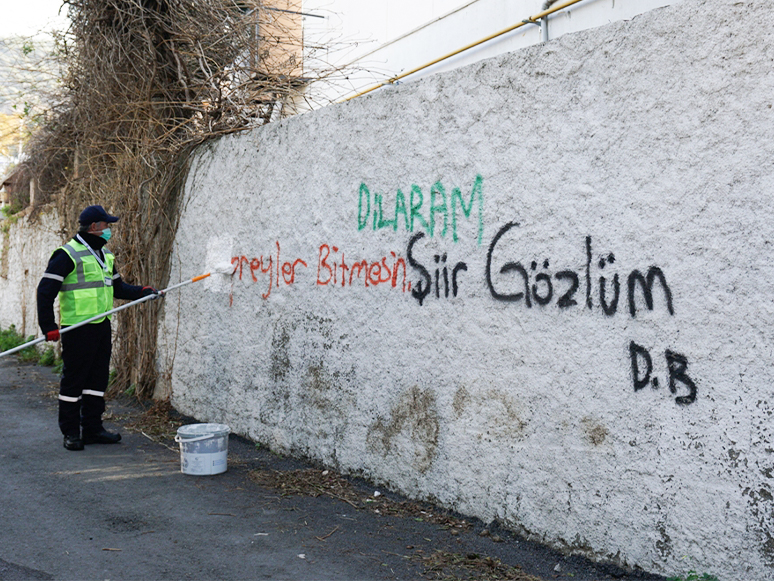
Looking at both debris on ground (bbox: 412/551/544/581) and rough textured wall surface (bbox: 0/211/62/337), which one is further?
rough textured wall surface (bbox: 0/211/62/337)

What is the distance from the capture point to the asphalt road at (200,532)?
3.40 m

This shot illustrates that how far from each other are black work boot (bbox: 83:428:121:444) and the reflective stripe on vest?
0.95 m

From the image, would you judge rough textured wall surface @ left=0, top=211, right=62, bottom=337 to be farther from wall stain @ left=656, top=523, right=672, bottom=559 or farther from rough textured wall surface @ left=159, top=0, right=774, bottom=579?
wall stain @ left=656, top=523, right=672, bottom=559

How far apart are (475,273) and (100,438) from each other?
Result: 12.3 ft

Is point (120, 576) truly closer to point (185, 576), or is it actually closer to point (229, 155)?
point (185, 576)

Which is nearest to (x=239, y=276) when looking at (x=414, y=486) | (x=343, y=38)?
(x=414, y=486)

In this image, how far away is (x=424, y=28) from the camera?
323 inches

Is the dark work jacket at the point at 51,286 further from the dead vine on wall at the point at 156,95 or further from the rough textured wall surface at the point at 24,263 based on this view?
the rough textured wall surface at the point at 24,263

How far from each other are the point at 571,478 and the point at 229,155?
4350 millimetres

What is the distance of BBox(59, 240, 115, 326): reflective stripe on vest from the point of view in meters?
5.87

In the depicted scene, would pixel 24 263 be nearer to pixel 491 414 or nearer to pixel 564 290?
pixel 491 414

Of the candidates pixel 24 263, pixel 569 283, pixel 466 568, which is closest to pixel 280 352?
pixel 466 568

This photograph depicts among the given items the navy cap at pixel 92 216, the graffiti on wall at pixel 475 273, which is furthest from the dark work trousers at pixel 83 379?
the graffiti on wall at pixel 475 273

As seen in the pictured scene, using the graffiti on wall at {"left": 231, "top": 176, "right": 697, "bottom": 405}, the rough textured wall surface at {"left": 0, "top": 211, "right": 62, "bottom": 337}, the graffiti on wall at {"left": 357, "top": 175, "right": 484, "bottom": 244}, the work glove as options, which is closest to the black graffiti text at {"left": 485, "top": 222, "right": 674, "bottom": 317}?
the graffiti on wall at {"left": 231, "top": 176, "right": 697, "bottom": 405}
